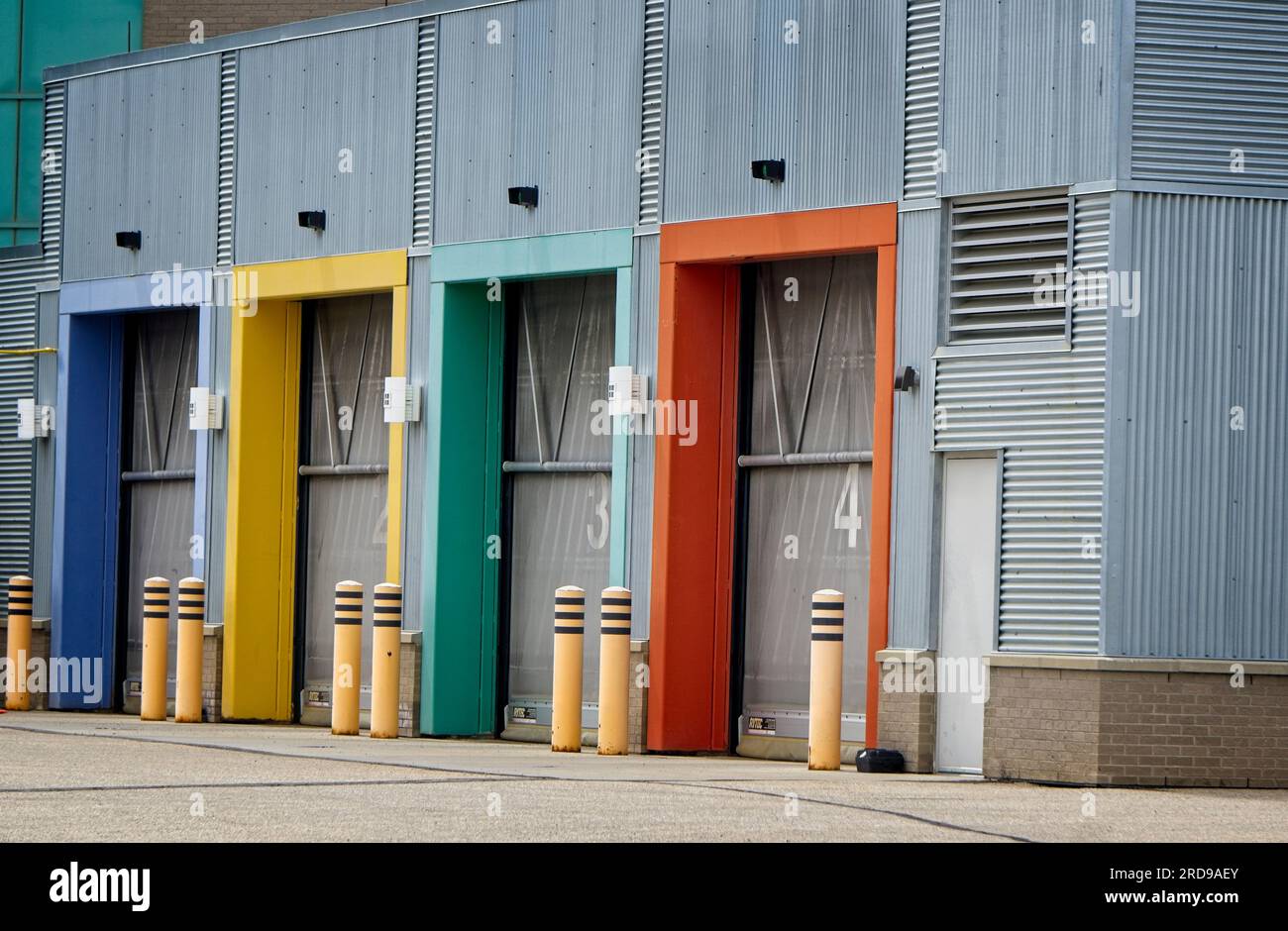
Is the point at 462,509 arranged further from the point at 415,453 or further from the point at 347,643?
the point at 347,643

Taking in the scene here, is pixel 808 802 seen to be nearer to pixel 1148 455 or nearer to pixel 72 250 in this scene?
pixel 1148 455

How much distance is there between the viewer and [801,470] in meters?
19.0

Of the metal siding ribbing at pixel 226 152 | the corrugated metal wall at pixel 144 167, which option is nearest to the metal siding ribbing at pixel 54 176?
the corrugated metal wall at pixel 144 167

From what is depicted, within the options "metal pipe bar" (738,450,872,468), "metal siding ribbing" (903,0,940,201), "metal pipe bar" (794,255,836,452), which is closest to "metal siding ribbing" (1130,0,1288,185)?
"metal siding ribbing" (903,0,940,201)

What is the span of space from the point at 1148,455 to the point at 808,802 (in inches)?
168

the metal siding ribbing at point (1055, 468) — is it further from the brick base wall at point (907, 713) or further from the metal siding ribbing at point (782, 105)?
the metal siding ribbing at point (782, 105)

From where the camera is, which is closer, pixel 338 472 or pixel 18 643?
pixel 338 472

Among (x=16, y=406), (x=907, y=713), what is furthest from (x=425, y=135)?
(x=907, y=713)

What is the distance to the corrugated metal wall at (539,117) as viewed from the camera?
1962 centimetres

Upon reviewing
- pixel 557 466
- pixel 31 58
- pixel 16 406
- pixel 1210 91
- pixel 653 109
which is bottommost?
pixel 557 466

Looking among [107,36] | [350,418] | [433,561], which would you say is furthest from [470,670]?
[107,36]

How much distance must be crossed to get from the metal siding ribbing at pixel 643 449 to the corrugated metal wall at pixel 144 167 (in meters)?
5.29

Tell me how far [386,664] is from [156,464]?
5750mm
